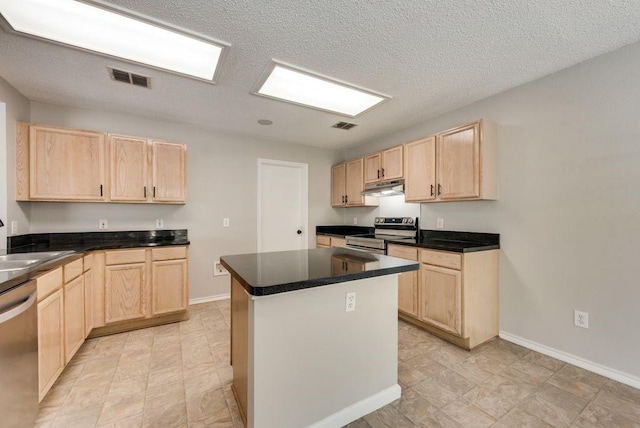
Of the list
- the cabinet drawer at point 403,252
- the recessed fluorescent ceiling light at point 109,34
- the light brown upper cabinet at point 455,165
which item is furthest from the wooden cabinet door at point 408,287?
the recessed fluorescent ceiling light at point 109,34

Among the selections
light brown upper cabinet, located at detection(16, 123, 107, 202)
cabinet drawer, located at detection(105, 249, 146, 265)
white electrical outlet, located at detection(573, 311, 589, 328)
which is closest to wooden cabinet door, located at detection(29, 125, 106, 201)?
light brown upper cabinet, located at detection(16, 123, 107, 202)

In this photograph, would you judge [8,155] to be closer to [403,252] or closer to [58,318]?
[58,318]

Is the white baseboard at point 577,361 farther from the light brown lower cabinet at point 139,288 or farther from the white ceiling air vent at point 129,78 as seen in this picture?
the white ceiling air vent at point 129,78

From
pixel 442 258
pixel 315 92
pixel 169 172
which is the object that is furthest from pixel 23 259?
pixel 442 258

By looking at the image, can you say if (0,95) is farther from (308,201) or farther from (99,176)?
(308,201)

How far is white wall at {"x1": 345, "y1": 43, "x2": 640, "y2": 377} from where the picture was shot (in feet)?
6.39

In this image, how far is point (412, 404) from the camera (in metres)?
1.72

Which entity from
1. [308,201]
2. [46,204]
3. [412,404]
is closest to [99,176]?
[46,204]

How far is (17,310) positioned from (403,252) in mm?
2996

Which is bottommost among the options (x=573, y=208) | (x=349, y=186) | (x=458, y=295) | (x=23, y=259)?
(x=458, y=295)

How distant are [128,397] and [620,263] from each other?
144 inches

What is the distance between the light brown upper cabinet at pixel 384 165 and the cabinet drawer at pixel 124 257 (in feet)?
10.1

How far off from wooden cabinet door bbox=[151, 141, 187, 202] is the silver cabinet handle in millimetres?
1790

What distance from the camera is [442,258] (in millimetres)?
2607
